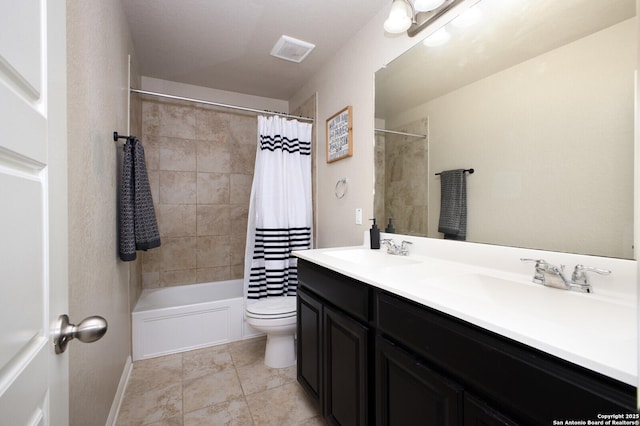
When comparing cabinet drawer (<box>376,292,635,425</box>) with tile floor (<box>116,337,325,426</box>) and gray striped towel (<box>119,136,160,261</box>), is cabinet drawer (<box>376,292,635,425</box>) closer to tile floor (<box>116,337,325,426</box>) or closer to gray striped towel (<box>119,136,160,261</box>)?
tile floor (<box>116,337,325,426</box>)

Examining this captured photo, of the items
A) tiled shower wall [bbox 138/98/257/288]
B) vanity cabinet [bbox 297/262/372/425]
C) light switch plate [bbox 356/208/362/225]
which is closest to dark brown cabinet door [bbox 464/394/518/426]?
vanity cabinet [bbox 297/262/372/425]

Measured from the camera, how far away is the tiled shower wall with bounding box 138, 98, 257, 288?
2732 mm

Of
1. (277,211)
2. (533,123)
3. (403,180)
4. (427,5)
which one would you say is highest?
(427,5)

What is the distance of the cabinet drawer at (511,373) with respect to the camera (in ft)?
1.60

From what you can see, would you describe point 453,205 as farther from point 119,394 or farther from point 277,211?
point 119,394

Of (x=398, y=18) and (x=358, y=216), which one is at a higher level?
(x=398, y=18)

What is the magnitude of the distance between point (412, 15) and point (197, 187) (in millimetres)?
2425

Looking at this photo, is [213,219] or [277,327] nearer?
[277,327]

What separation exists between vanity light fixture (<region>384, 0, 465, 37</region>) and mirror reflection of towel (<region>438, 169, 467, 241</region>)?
0.81 metres

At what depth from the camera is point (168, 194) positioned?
278 centimetres

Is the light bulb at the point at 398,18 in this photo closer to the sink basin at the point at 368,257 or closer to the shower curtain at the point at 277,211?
the shower curtain at the point at 277,211

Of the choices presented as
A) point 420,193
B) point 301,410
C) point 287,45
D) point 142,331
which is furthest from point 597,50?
point 142,331

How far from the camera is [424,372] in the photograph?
80cm

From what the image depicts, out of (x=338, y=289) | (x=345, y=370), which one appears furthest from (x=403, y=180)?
(x=345, y=370)
